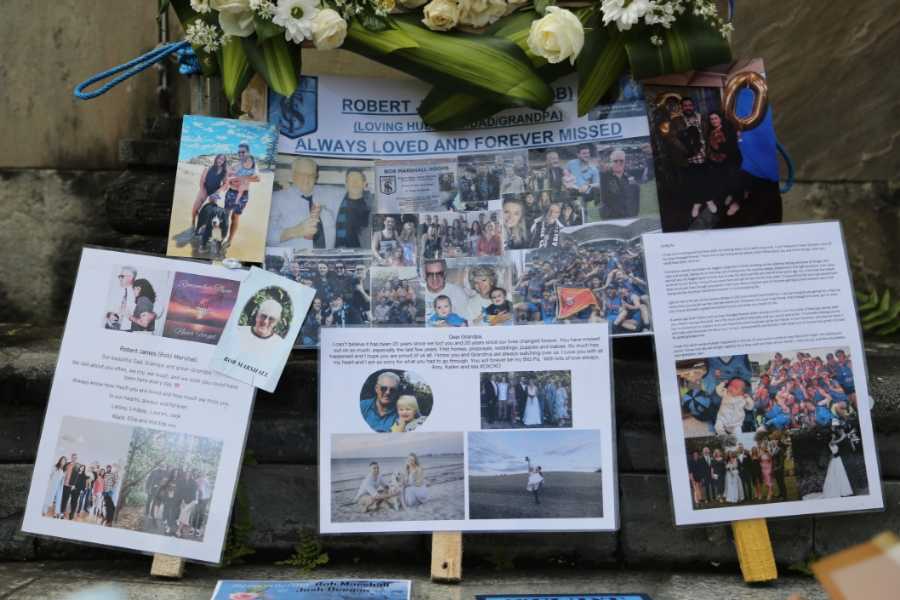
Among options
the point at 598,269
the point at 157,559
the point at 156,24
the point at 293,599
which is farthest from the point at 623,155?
the point at 156,24

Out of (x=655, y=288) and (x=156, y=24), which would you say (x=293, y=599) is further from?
(x=156, y=24)

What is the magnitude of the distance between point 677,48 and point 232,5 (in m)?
1.00

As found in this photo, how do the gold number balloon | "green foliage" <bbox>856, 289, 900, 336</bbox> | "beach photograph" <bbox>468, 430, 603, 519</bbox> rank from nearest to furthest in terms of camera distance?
"beach photograph" <bbox>468, 430, 603, 519</bbox>, the gold number balloon, "green foliage" <bbox>856, 289, 900, 336</bbox>

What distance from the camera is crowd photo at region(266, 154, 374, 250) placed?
2.15 metres

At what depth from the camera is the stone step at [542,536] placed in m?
2.21

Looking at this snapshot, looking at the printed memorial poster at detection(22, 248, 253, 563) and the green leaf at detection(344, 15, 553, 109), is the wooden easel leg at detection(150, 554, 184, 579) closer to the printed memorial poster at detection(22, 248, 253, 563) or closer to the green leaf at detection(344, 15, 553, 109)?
the printed memorial poster at detection(22, 248, 253, 563)

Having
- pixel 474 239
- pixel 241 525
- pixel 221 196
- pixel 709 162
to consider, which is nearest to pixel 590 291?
pixel 474 239

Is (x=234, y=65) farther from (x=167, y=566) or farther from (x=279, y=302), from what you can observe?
(x=167, y=566)

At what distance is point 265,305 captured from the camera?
2.07 meters

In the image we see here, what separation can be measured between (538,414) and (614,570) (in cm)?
47

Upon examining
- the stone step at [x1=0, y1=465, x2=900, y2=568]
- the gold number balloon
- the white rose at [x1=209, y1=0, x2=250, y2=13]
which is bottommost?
the stone step at [x1=0, y1=465, x2=900, y2=568]

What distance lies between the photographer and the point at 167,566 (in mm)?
2051

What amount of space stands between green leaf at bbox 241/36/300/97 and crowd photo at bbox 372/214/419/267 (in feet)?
1.22

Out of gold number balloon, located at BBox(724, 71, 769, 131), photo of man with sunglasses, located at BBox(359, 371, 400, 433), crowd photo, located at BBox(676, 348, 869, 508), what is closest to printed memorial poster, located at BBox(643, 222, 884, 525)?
crowd photo, located at BBox(676, 348, 869, 508)
